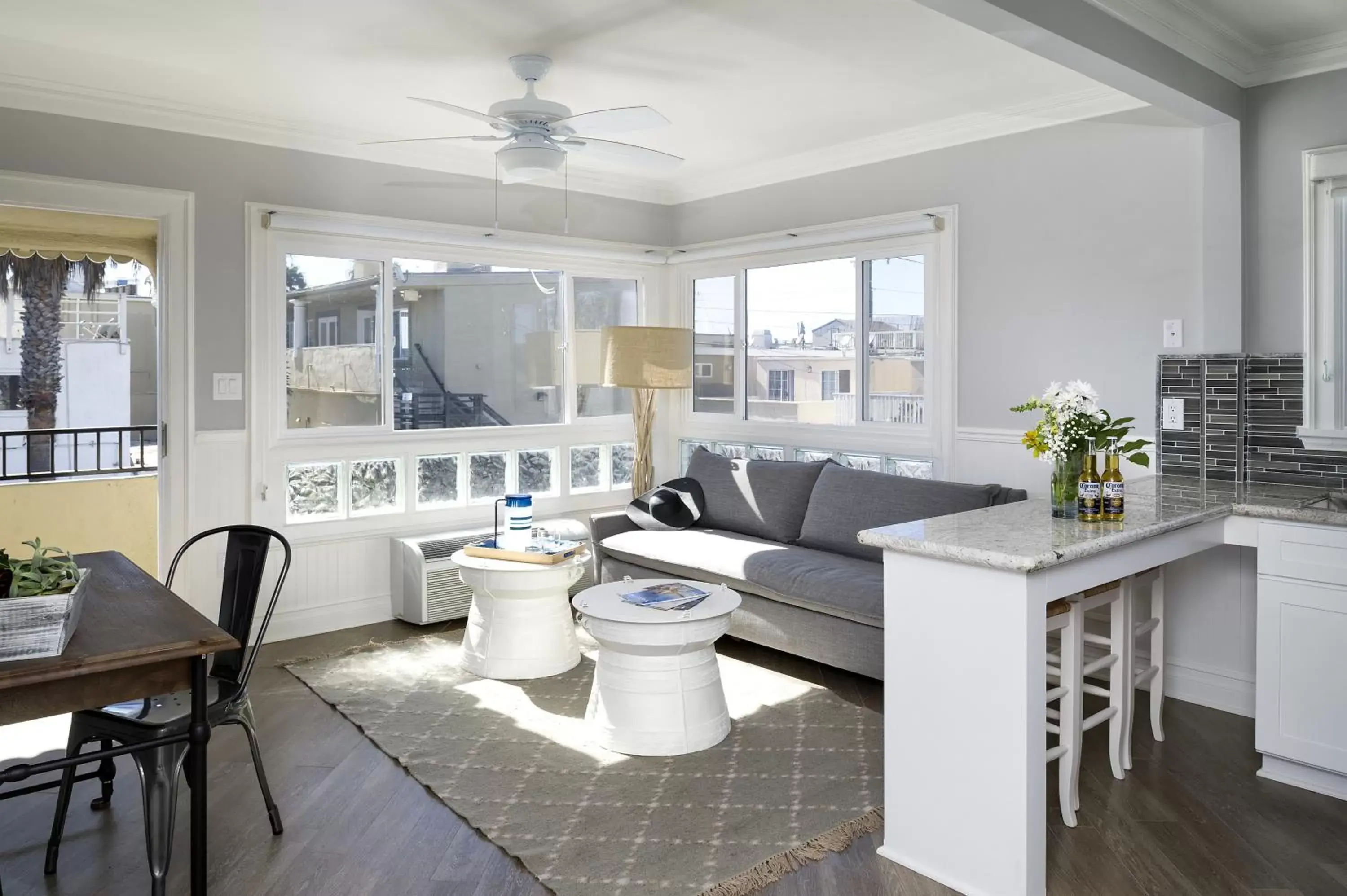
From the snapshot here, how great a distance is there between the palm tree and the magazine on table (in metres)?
5.26

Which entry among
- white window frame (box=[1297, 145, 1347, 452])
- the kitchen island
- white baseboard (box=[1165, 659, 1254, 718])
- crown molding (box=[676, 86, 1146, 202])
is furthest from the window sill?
crown molding (box=[676, 86, 1146, 202])

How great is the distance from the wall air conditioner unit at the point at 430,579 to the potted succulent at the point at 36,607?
2.69 meters

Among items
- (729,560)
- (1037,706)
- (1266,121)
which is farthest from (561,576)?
(1266,121)

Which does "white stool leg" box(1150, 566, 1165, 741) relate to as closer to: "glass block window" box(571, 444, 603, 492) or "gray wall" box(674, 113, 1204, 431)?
"gray wall" box(674, 113, 1204, 431)

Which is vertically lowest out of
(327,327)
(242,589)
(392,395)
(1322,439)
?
(242,589)

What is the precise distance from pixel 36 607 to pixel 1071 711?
2.60m

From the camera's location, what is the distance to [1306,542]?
287 cm

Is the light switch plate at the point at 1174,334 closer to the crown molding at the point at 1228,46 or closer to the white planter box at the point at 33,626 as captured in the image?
the crown molding at the point at 1228,46

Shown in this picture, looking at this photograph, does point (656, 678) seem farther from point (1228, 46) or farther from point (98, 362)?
point (98, 362)

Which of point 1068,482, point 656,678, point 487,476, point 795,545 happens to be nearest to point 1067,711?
point 1068,482

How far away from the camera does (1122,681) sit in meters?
2.96

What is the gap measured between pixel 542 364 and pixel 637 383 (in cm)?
92

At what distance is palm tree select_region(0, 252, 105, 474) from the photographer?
6.55 m

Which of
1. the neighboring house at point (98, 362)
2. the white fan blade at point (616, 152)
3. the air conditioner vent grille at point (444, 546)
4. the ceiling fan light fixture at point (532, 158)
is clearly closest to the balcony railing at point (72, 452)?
the neighboring house at point (98, 362)
